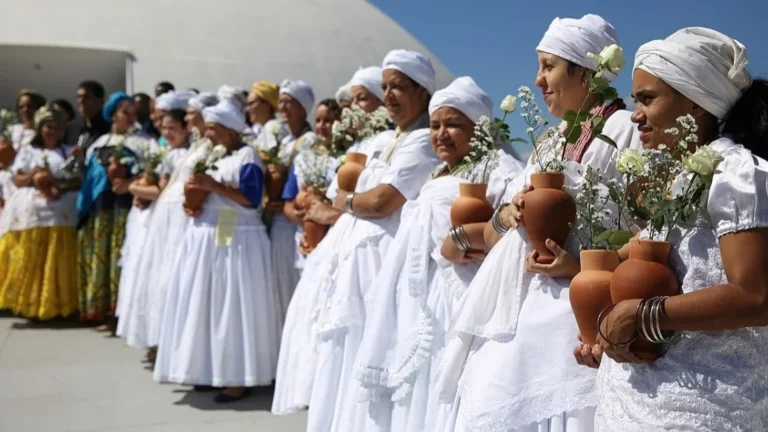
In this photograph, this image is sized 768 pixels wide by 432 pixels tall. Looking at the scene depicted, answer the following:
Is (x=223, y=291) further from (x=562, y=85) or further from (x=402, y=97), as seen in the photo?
(x=562, y=85)

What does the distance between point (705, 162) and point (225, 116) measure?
12.9ft

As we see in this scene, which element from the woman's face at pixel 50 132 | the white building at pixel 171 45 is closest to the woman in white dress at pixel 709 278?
the woman's face at pixel 50 132

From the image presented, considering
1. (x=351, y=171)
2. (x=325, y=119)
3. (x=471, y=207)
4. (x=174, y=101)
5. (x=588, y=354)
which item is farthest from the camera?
(x=174, y=101)

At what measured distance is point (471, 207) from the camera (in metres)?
A: 3.06

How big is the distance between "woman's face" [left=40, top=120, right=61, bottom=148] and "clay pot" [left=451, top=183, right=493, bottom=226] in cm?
580

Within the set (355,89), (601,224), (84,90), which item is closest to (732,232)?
(601,224)

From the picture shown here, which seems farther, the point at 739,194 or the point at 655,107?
the point at 655,107

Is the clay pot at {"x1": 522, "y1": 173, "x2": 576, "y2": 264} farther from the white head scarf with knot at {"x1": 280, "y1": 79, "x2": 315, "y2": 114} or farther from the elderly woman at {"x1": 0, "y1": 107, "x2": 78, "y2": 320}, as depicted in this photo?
the elderly woman at {"x1": 0, "y1": 107, "x2": 78, "y2": 320}

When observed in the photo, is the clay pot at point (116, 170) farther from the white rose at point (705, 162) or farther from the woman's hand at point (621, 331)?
the white rose at point (705, 162)

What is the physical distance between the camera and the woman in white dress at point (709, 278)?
1.81 meters

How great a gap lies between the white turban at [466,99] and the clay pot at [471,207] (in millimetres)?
450

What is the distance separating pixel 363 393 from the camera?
3.52 m

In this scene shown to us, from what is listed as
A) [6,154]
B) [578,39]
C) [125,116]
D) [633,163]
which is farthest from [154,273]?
[633,163]

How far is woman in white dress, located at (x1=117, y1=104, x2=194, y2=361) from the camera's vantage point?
6.04 m
